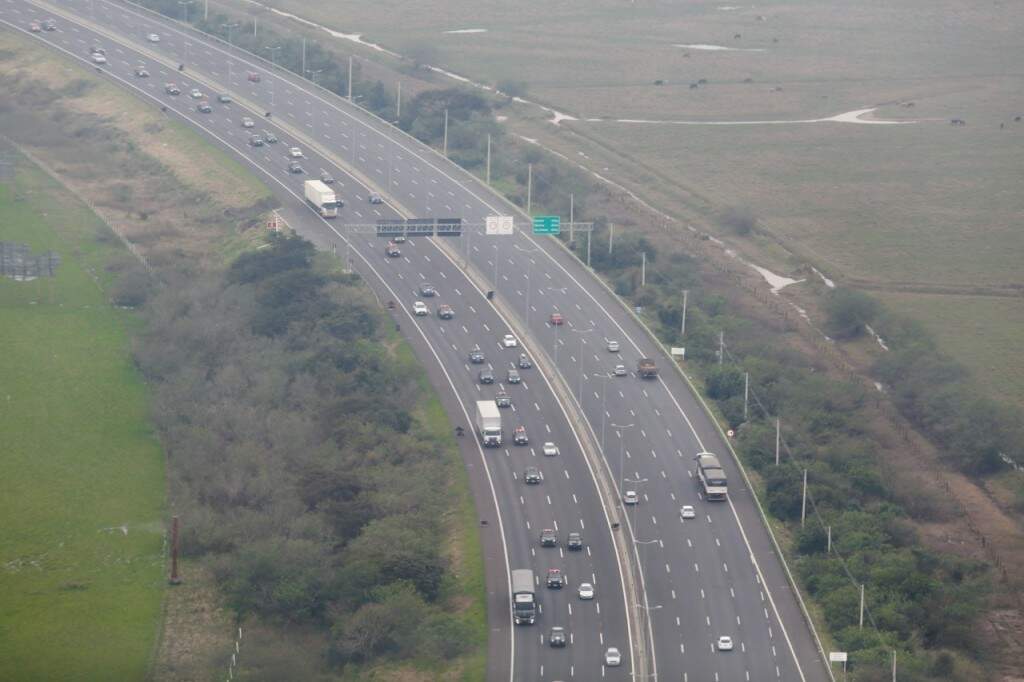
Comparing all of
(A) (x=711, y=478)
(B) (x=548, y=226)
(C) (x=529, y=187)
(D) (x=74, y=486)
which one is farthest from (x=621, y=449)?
(C) (x=529, y=187)

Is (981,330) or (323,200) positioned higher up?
(323,200)

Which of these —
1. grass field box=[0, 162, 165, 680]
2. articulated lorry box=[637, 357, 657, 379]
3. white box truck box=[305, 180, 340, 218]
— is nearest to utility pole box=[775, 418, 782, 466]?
articulated lorry box=[637, 357, 657, 379]

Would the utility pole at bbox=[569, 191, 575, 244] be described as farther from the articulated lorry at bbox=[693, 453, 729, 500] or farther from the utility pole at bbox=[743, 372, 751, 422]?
the articulated lorry at bbox=[693, 453, 729, 500]

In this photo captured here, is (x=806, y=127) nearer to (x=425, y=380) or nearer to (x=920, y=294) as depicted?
(x=920, y=294)

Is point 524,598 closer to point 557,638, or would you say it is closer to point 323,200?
point 557,638

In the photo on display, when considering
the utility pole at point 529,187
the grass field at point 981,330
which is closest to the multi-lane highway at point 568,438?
the utility pole at point 529,187

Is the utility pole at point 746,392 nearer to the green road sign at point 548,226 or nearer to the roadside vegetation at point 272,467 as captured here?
the roadside vegetation at point 272,467
